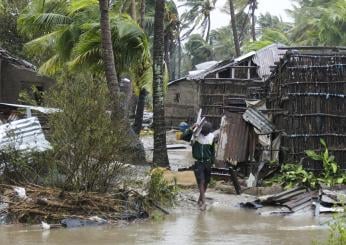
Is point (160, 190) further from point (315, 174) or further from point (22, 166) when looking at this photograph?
point (315, 174)

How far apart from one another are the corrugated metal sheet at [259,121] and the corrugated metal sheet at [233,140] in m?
0.20

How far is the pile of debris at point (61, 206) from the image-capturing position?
29.3 ft

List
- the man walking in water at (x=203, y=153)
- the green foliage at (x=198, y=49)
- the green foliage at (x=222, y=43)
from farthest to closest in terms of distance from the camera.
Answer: the green foliage at (x=222, y=43) → the green foliage at (x=198, y=49) → the man walking in water at (x=203, y=153)

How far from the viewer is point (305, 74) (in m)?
12.8

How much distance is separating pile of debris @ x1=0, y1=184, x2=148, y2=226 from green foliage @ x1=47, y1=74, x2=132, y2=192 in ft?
0.96

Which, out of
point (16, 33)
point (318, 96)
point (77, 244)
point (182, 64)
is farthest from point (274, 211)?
point (182, 64)

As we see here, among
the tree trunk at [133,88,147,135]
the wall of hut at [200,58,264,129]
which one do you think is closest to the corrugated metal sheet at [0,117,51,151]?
the tree trunk at [133,88,147,135]

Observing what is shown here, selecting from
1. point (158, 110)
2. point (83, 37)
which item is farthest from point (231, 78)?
point (158, 110)

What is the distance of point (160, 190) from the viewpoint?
34.3 feet

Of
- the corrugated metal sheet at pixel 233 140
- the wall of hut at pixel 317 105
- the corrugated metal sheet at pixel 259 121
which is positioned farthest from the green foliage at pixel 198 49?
the wall of hut at pixel 317 105

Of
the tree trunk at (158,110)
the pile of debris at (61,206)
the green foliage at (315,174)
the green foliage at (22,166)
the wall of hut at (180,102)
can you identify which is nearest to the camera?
the pile of debris at (61,206)

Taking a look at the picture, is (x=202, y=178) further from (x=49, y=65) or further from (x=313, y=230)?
(x=49, y=65)

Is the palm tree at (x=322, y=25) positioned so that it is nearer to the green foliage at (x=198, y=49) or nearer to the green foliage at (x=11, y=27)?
the green foliage at (x=11, y=27)

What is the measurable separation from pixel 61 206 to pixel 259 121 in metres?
5.80
